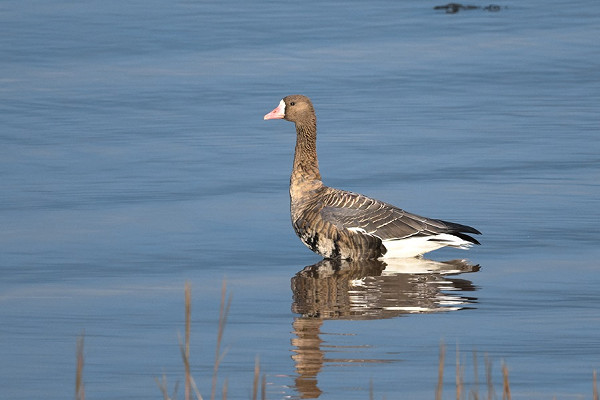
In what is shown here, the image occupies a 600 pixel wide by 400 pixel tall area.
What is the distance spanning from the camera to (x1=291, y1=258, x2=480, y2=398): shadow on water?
26.5 feet

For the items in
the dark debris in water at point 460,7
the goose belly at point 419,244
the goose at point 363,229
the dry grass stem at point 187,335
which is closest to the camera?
the dry grass stem at point 187,335

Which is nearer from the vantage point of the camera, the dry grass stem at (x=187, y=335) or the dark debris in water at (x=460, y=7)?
the dry grass stem at (x=187, y=335)

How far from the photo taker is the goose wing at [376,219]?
1098 cm

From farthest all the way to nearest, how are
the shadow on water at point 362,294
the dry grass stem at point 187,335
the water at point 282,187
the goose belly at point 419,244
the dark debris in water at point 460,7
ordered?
1. the dark debris in water at point 460,7
2. the goose belly at point 419,244
3. the shadow on water at point 362,294
4. the water at point 282,187
5. the dry grass stem at point 187,335

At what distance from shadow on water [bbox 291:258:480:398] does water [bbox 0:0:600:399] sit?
0.03 metres

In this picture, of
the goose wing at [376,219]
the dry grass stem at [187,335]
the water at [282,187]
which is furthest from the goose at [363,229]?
the dry grass stem at [187,335]

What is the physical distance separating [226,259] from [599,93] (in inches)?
321

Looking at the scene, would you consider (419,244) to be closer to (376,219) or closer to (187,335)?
(376,219)

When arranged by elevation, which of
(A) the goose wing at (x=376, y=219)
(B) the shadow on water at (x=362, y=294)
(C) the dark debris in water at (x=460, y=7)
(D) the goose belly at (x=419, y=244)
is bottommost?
(B) the shadow on water at (x=362, y=294)

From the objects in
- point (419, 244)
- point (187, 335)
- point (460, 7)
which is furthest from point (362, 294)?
point (460, 7)

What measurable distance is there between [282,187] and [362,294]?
3.56 metres

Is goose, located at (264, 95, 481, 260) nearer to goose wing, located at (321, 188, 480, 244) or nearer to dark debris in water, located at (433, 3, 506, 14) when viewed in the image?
goose wing, located at (321, 188, 480, 244)

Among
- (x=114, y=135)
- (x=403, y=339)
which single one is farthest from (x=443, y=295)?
(x=114, y=135)

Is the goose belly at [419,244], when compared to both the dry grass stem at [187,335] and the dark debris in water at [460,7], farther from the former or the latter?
the dark debris in water at [460,7]
